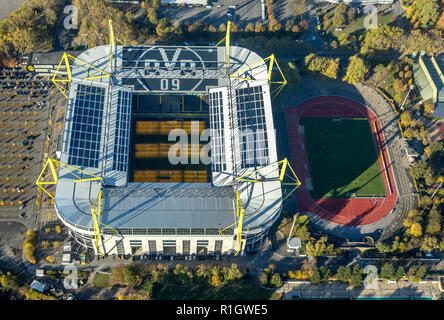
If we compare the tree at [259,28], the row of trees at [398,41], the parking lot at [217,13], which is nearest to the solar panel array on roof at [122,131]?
the parking lot at [217,13]

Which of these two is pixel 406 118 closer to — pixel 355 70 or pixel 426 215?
pixel 355 70

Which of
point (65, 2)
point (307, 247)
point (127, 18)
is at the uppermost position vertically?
point (65, 2)

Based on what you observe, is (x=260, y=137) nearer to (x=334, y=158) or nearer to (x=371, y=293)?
(x=334, y=158)

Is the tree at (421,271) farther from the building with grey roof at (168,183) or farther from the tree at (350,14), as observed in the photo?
the tree at (350,14)

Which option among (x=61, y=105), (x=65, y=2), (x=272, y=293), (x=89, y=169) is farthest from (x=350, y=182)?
(x=65, y=2)

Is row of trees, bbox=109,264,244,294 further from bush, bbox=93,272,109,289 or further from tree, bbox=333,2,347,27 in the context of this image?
tree, bbox=333,2,347,27

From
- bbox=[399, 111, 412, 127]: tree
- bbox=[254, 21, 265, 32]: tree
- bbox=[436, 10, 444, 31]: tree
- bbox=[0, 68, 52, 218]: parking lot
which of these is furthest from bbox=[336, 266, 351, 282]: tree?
bbox=[436, 10, 444, 31]: tree

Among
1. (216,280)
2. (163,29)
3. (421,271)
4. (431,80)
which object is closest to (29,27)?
(163,29)
